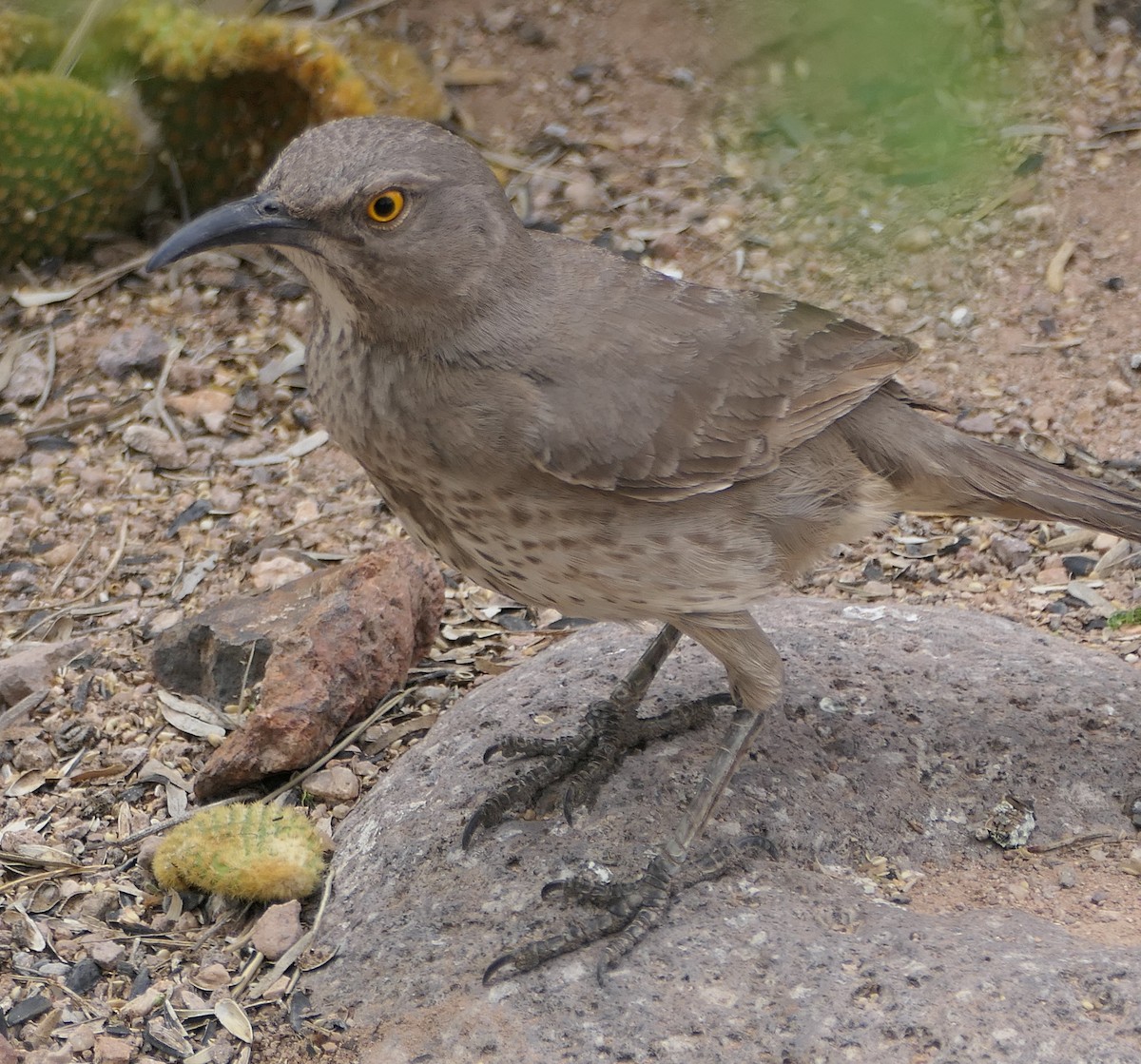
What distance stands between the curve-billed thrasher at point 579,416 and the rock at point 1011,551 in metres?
1.15

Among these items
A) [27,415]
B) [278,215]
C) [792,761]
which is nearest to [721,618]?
[792,761]

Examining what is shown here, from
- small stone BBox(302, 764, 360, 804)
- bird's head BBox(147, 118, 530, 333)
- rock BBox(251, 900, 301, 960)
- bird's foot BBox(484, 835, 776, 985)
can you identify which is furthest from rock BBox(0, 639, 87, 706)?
bird's foot BBox(484, 835, 776, 985)

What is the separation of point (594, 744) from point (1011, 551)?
2.03m

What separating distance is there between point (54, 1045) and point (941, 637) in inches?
111

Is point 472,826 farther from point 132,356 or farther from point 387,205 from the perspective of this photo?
point 132,356

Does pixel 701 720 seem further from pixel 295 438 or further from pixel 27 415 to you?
pixel 27 415

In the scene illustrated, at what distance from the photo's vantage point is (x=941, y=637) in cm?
462

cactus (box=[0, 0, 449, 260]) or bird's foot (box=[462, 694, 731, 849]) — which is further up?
cactus (box=[0, 0, 449, 260])

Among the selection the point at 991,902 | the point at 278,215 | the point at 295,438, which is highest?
the point at 278,215

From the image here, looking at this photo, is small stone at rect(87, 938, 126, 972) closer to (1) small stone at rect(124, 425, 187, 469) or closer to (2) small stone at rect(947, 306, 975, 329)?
(1) small stone at rect(124, 425, 187, 469)

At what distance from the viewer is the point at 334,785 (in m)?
4.51

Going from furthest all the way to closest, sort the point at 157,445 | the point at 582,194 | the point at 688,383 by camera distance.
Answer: the point at 582,194
the point at 157,445
the point at 688,383

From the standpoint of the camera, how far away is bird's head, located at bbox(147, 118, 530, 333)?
339 centimetres

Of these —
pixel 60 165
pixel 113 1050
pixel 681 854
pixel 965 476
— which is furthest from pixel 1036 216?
pixel 113 1050
